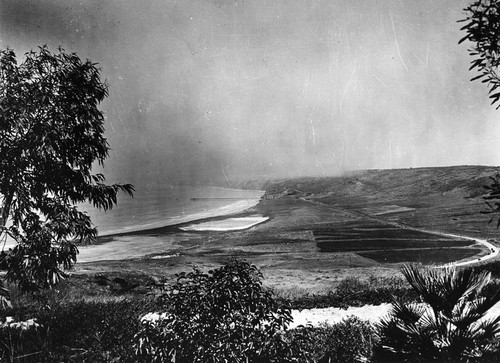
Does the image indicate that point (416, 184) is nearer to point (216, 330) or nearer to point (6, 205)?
point (216, 330)

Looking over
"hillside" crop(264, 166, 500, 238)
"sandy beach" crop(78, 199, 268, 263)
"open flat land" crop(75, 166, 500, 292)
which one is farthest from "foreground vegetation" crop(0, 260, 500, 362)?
"sandy beach" crop(78, 199, 268, 263)

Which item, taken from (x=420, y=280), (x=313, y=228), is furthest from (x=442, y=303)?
(x=313, y=228)

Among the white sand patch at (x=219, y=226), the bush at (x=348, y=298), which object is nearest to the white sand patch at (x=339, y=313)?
the bush at (x=348, y=298)

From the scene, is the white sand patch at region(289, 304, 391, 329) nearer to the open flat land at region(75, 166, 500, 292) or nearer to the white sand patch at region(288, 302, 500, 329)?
the white sand patch at region(288, 302, 500, 329)

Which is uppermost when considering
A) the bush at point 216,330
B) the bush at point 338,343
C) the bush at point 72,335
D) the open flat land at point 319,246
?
the bush at point 216,330

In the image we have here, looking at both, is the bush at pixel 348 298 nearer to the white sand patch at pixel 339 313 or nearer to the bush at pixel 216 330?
the white sand patch at pixel 339 313
